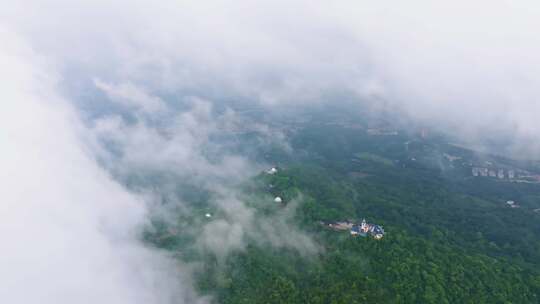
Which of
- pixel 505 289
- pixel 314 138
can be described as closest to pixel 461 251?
pixel 505 289

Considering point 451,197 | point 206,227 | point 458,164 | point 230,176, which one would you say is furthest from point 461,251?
point 458,164

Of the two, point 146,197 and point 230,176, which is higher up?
point 230,176

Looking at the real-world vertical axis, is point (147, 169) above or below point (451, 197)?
above

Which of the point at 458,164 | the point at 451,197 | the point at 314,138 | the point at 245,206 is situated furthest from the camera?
the point at 314,138

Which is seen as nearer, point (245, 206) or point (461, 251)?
point (461, 251)

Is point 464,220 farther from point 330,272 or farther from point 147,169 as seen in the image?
point 147,169

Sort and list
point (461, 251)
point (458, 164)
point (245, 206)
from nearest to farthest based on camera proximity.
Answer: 1. point (461, 251)
2. point (245, 206)
3. point (458, 164)

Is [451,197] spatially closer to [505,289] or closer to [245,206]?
[505,289]

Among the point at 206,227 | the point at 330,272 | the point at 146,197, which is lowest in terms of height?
the point at 330,272

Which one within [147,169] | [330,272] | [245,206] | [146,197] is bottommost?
[330,272]
